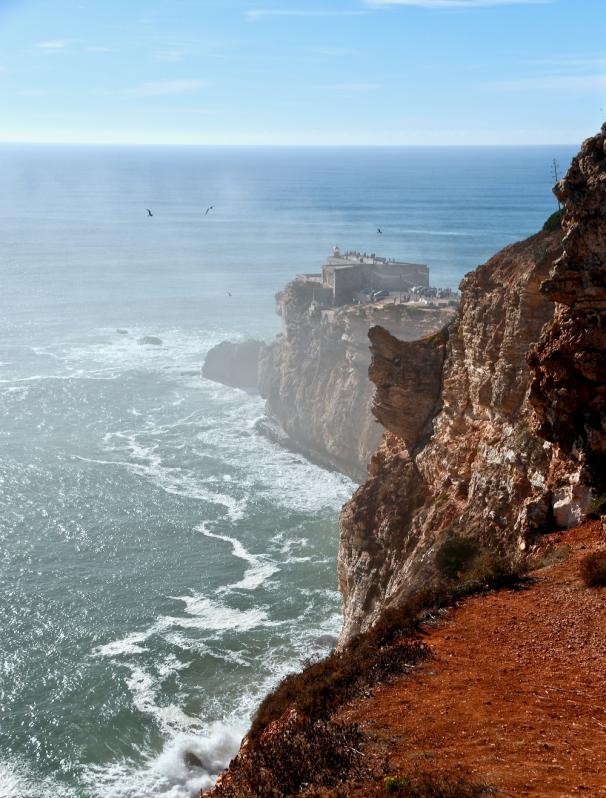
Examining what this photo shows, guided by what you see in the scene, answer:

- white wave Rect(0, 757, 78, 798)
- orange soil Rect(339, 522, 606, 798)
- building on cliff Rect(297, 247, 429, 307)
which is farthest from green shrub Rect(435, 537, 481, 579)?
building on cliff Rect(297, 247, 429, 307)

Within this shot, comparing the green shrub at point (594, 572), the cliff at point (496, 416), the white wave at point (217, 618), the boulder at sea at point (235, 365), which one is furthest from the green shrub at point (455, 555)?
the boulder at sea at point (235, 365)

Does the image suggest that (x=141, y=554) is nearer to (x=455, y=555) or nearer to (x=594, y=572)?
(x=455, y=555)

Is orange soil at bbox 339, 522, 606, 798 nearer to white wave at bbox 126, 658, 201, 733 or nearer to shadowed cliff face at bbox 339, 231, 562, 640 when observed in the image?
shadowed cliff face at bbox 339, 231, 562, 640

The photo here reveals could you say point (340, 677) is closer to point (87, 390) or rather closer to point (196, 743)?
point (196, 743)

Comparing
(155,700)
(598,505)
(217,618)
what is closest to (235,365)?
(217,618)

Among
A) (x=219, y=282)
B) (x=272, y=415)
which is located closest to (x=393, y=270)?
(x=272, y=415)
